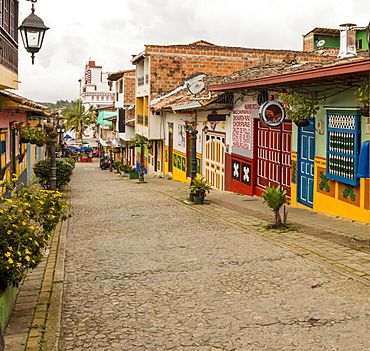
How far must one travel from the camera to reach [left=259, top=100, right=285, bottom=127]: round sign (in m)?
13.1

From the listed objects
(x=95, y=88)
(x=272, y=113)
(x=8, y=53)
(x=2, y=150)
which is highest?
(x=95, y=88)

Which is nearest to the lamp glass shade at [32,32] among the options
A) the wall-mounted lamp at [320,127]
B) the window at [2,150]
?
the wall-mounted lamp at [320,127]

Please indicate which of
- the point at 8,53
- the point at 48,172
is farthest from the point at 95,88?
the point at 8,53

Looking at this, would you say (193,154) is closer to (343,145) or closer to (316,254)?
(343,145)

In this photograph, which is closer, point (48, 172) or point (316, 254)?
point (316, 254)

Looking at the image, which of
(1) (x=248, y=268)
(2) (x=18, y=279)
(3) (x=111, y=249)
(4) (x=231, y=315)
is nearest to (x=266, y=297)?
(4) (x=231, y=315)

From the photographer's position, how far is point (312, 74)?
1024cm

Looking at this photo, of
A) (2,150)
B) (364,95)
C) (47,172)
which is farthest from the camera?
(47,172)

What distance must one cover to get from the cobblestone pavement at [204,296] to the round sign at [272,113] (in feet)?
13.7

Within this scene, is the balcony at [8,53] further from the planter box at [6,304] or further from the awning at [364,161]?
the planter box at [6,304]

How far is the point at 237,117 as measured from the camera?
56.6 feet

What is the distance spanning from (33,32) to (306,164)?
7761 mm

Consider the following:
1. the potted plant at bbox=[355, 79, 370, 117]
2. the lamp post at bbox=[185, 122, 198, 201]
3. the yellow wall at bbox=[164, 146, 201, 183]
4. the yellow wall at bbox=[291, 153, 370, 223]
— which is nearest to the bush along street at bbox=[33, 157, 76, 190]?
the lamp post at bbox=[185, 122, 198, 201]

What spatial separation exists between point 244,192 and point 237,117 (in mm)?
2544
